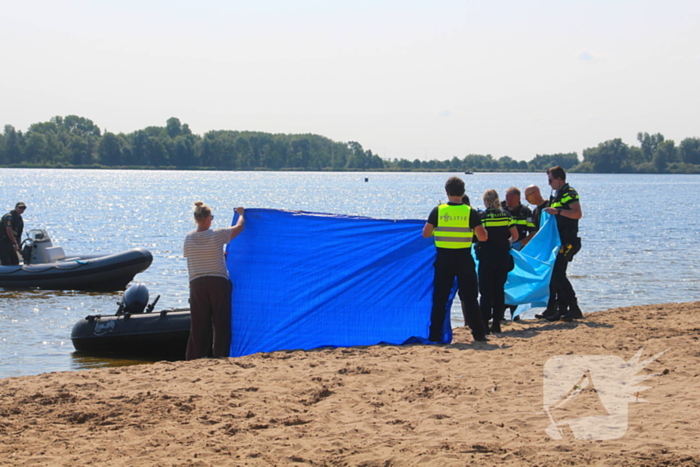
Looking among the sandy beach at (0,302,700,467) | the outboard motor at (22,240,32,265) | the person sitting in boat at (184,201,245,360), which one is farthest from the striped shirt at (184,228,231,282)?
the outboard motor at (22,240,32,265)

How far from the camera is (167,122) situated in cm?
18300

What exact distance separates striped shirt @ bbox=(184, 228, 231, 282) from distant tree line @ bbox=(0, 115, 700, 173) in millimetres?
161529

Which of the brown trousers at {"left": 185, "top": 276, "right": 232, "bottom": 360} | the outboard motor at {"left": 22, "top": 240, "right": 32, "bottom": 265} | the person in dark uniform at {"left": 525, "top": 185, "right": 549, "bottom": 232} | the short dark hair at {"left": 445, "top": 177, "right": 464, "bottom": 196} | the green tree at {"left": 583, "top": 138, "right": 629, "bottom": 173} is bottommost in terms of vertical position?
the outboard motor at {"left": 22, "top": 240, "right": 32, "bottom": 265}

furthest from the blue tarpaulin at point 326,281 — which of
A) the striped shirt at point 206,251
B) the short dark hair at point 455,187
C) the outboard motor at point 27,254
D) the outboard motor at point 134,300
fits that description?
the outboard motor at point 27,254

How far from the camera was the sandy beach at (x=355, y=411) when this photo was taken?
4.33 meters

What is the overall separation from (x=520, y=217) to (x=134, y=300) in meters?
5.16

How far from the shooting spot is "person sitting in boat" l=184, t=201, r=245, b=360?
6.91 metres

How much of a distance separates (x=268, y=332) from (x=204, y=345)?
2.21 ft

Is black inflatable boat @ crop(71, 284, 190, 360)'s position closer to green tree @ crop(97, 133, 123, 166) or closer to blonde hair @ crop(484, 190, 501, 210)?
blonde hair @ crop(484, 190, 501, 210)

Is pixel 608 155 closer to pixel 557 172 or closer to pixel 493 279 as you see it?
pixel 557 172

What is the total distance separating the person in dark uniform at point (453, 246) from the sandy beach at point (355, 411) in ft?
1.58

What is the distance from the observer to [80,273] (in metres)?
15.2

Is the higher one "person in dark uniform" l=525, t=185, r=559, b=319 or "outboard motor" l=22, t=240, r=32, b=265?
"person in dark uniform" l=525, t=185, r=559, b=319

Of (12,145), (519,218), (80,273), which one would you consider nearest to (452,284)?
(519,218)
